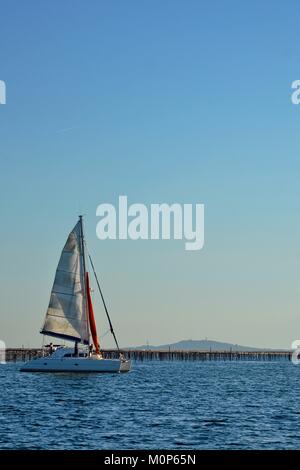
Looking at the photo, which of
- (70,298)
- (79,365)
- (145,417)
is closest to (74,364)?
(79,365)

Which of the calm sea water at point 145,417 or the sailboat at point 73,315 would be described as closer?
the calm sea water at point 145,417

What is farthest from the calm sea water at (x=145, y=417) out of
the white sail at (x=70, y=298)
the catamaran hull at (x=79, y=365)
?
the white sail at (x=70, y=298)

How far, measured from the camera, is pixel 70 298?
100500 millimetres

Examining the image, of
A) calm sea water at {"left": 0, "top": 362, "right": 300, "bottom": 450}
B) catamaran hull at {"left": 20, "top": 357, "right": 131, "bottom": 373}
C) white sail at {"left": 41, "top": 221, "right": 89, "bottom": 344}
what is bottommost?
calm sea water at {"left": 0, "top": 362, "right": 300, "bottom": 450}

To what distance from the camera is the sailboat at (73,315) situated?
9956 cm

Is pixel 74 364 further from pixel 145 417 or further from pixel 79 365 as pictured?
pixel 145 417

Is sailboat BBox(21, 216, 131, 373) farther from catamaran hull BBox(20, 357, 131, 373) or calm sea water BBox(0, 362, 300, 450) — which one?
calm sea water BBox(0, 362, 300, 450)

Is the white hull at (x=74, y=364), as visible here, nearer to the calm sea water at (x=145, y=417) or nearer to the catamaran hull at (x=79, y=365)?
the catamaran hull at (x=79, y=365)

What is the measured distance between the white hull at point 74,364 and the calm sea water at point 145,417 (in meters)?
17.7

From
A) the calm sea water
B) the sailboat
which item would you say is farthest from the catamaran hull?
the calm sea water

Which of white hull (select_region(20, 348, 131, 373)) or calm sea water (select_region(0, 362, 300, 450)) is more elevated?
white hull (select_region(20, 348, 131, 373))

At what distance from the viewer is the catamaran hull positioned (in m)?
98.5

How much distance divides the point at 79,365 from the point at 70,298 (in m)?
8.51
